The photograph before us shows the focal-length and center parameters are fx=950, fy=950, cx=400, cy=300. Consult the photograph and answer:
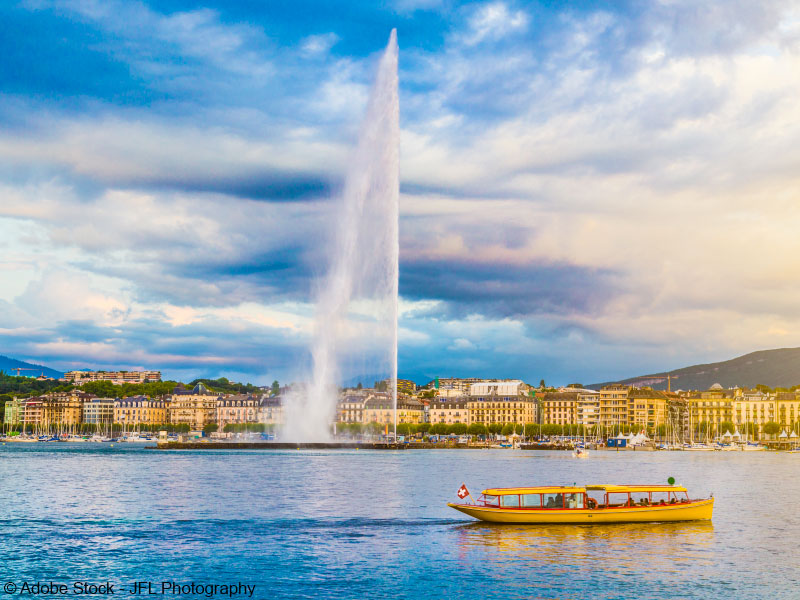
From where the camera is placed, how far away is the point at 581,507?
40500 mm

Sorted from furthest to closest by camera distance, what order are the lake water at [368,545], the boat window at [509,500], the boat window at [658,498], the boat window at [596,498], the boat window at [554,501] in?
the boat window at [658,498]
the boat window at [509,500]
the boat window at [554,501]
the boat window at [596,498]
the lake water at [368,545]

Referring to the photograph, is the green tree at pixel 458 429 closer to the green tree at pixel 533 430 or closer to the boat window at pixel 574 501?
the green tree at pixel 533 430

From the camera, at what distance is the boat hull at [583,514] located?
40250 millimetres

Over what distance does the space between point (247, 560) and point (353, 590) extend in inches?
234

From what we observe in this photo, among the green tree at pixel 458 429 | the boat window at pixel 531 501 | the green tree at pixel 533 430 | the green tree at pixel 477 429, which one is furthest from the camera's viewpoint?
the green tree at pixel 533 430

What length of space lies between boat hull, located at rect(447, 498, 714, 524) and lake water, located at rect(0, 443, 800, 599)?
0.44 metres

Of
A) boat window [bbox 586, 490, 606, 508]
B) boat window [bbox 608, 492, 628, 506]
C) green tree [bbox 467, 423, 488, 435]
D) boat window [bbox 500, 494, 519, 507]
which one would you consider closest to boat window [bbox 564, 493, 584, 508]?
boat window [bbox 586, 490, 606, 508]

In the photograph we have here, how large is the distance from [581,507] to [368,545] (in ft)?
33.6

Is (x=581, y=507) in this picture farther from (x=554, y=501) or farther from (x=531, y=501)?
(x=531, y=501)

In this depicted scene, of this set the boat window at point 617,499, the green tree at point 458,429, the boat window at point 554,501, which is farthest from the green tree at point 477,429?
the boat window at point 554,501

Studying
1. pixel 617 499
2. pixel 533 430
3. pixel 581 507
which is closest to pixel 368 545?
pixel 581 507

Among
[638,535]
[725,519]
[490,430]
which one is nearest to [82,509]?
[638,535]

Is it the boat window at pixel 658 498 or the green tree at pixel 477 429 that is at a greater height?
the boat window at pixel 658 498

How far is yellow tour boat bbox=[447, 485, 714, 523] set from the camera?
4031 centimetres
